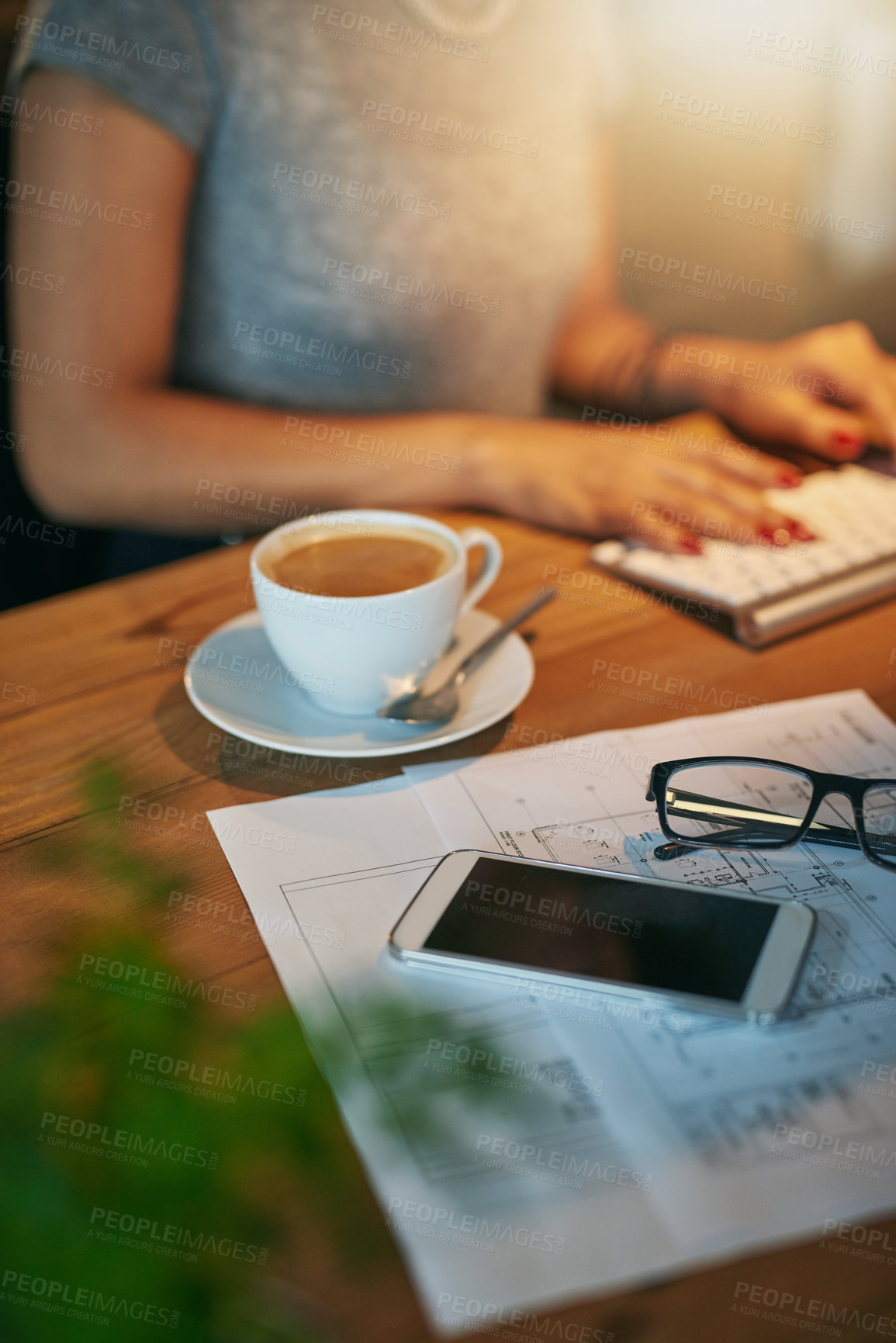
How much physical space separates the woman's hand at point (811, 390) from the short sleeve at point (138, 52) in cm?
59

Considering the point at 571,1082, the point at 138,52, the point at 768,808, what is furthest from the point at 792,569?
the point at 138,52

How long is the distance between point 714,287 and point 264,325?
5.30ft

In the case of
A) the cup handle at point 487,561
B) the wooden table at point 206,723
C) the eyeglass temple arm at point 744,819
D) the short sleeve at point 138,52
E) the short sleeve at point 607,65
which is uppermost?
the short sleeve at point 607,65

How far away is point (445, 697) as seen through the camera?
617mm

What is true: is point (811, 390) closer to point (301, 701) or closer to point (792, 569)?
A: point (792, 569)

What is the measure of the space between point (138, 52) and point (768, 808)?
2.82ft

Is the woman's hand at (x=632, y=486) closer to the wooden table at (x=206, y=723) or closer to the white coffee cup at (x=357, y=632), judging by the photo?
the wooden table at (x=206, y=723)

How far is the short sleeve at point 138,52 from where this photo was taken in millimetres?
875


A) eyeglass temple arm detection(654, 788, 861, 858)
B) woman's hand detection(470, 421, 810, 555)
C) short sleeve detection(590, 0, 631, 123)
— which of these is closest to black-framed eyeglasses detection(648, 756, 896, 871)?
eyeglass temple arm detection(654, 788, 861, 858)

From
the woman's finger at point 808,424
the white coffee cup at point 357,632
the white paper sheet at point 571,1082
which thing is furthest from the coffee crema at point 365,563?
the woman's finger at point 808,424

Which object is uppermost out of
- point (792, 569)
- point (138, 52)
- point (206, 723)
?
point (138, 52)

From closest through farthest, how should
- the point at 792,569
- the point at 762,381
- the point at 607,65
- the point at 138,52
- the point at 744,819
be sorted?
the point at 744,819
the point at 792,569
the point at 138,52
the point at 762,381
the point at 607,65

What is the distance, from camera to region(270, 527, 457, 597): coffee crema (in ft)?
2.01

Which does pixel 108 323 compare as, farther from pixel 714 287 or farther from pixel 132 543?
pixel 714 287
